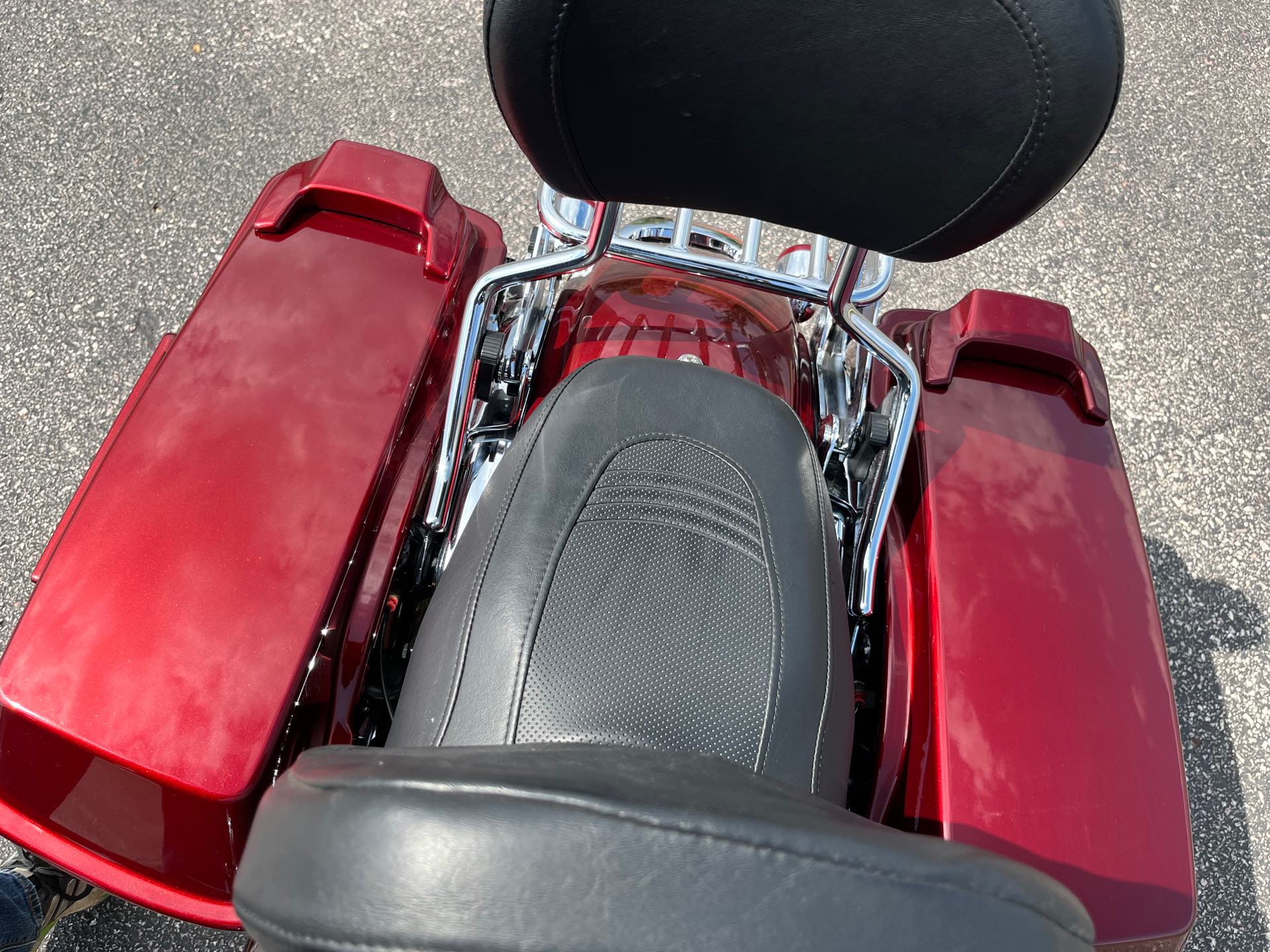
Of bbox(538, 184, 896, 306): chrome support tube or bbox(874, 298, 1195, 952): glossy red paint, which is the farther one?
bbox(538, 184, 896, 306): chrome support tube

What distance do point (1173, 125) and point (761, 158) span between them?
6.47 ft

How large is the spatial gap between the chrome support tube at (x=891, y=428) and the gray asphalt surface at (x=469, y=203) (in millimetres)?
961

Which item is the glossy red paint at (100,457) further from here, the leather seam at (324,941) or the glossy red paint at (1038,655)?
the glossy red paint at (1038,655)

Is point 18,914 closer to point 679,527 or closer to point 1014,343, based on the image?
point 679,527

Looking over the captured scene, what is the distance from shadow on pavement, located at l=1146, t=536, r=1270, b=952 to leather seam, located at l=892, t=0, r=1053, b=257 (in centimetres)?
115

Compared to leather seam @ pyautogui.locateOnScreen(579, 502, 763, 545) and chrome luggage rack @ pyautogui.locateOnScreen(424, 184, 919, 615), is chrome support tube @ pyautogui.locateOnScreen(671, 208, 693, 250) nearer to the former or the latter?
chrome luggage rack @ pyautogui.locateOnScreen(424, 184, 919, 615)

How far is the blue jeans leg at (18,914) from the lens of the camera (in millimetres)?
1250

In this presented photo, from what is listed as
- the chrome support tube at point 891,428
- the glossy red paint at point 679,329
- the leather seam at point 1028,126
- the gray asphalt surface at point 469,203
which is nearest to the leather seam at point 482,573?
the glossy red paint at point 679,329

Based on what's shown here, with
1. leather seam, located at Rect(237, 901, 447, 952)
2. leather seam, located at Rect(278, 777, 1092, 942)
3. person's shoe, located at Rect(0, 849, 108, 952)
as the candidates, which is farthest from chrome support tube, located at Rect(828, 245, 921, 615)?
person's shoe, located at Rect(0, 849, 108, 952)

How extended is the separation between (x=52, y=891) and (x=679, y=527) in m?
1.17

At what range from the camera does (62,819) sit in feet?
2.96

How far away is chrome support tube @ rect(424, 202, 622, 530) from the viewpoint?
1054 millimetres

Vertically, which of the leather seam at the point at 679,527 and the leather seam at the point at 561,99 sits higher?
the leather seam at the point at 561,99

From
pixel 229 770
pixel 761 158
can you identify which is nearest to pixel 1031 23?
pixel 761 158
